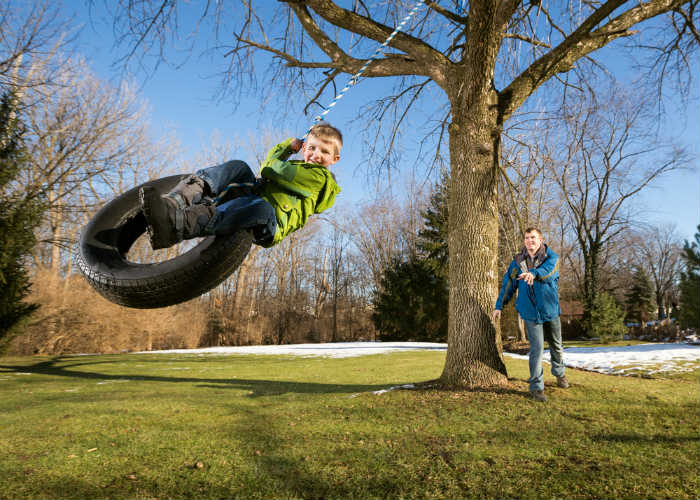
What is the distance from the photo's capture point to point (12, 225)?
11117 mm

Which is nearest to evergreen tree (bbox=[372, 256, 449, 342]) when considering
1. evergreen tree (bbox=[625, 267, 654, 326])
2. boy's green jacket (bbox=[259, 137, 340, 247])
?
boy's green jacket (bbox=[259, 137, 340, 247])

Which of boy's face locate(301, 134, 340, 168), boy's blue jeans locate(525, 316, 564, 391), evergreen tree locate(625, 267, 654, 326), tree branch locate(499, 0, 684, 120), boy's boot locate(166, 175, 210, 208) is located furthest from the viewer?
evergreen tree locate(625, 267, 654, 326)

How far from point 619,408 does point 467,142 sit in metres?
3.96

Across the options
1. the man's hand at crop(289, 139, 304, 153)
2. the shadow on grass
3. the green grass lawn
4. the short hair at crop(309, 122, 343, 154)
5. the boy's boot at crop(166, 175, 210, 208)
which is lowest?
the shadow on grass

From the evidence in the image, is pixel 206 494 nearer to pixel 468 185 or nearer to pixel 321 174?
pixel 321 174

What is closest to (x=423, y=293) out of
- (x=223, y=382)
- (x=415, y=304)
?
(x=415, y=304)

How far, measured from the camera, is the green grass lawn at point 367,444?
3035 millimetres

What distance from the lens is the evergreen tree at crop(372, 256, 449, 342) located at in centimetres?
2422

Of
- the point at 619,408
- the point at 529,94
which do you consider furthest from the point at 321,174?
the point at 529,94

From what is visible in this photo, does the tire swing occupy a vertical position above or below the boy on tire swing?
below

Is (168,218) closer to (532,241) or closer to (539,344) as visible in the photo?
(532,241)

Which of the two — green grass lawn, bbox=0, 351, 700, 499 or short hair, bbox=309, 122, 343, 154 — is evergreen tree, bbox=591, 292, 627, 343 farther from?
short hair, bbox=309, 122, 343, 154

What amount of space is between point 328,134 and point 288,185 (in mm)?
648

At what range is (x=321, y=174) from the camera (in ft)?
11.1
